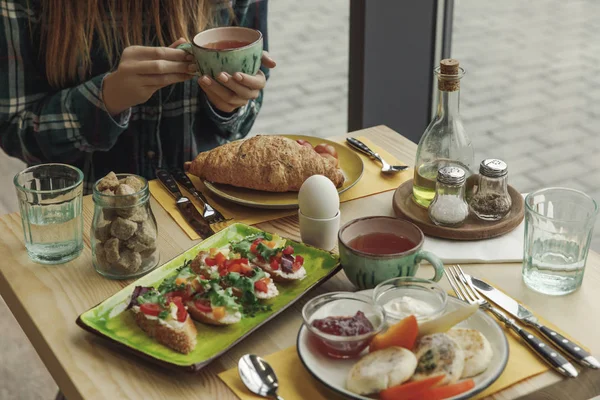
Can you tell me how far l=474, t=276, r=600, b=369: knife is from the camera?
3.48 ft

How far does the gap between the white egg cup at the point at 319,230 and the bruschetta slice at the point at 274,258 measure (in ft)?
0.22

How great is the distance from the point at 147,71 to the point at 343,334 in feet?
2.26

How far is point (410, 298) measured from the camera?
1.13m

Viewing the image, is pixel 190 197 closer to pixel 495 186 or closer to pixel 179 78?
pixel 179 78

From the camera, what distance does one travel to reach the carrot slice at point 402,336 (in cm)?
103

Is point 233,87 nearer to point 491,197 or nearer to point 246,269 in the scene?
point 246,269

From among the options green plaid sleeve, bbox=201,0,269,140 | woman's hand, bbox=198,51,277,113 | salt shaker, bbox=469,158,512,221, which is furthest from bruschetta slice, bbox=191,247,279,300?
green plaid sleeve, bbox=201,0,269,140

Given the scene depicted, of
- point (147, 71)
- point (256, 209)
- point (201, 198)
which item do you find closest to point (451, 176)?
point (256, 209)

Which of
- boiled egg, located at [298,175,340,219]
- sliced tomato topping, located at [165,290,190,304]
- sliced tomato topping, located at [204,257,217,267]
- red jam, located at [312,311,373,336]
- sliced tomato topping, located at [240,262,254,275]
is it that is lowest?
sliced tomato topping, located at [165,290,190,304]

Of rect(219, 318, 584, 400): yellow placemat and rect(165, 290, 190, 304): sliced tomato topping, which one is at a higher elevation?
rect(165, 290, 190, 304): sliced tomato topping

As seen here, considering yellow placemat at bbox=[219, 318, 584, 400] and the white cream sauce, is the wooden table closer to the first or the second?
yellow placemat at bbox=[219, 318, 584, 400]

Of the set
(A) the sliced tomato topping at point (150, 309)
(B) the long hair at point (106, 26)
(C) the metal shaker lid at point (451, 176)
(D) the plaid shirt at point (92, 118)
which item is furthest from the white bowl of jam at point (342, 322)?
(B) the long hair at point (106, 26)

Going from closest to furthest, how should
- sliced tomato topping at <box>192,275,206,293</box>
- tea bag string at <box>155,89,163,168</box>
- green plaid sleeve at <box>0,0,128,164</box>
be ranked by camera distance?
sliced tomato topping at <box>192,275,206,293</box>, green plaid sleeve at <box>0,0,128,164</box>, tea bag string at <box>155,89,163,168</box>

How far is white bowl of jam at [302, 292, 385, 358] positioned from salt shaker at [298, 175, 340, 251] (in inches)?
8.8
